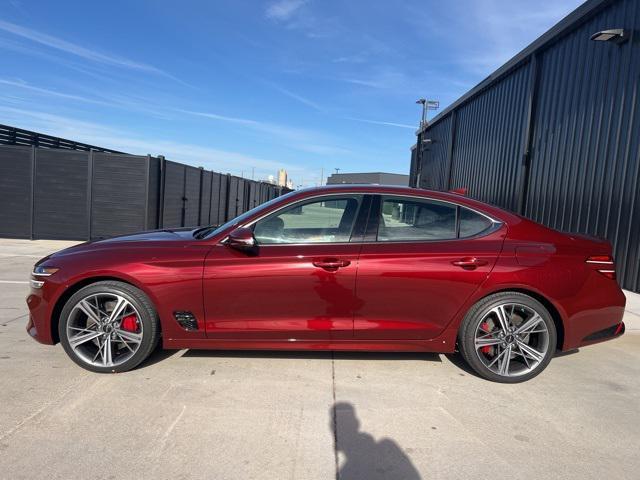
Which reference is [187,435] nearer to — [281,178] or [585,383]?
[585,383]

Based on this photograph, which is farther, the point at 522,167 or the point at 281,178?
the point at 281,178

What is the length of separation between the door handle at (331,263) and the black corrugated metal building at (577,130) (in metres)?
6.28

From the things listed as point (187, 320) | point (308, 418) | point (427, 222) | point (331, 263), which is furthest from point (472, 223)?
point (187, 320)

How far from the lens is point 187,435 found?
9.78 ft

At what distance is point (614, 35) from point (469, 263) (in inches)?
268

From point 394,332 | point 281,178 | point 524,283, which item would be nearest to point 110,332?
point 394,332

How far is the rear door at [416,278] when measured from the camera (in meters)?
3.79

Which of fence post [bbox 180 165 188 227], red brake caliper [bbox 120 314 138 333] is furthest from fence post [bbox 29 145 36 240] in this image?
red brake caliper [bbox 120 314 138 333]

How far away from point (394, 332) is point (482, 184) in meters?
12.9

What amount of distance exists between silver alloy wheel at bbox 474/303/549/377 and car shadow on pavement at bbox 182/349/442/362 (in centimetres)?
62

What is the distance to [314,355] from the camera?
14.5 feet

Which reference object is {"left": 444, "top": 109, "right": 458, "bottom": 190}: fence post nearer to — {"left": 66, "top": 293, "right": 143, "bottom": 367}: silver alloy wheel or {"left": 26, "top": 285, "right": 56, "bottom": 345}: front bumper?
{"left": 66, "top": 293, "right": 143, "bottom": 367}: silver alloy wheel

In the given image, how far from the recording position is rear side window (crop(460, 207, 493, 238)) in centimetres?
399

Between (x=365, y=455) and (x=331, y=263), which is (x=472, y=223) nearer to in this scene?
(x=331, y=263)
